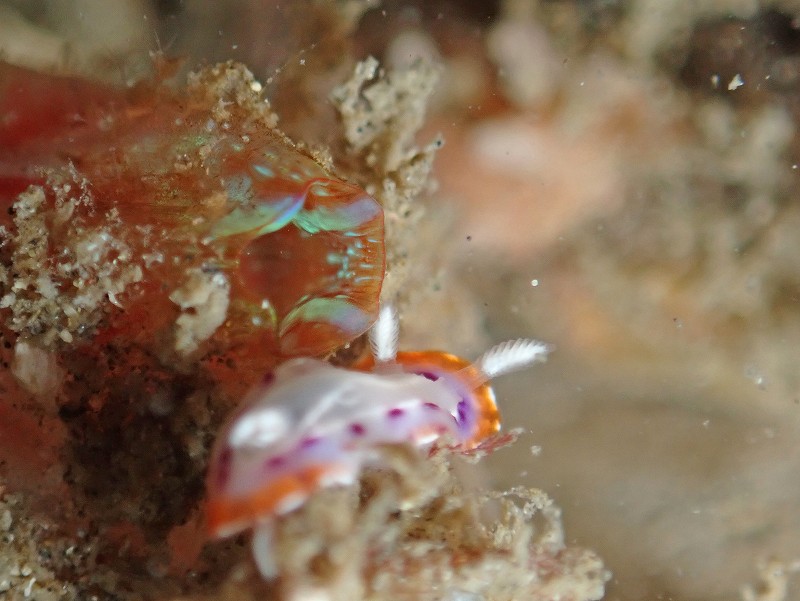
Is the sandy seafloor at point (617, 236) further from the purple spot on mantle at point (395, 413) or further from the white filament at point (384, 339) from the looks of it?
the purple spot on mantle at point (395, 413)

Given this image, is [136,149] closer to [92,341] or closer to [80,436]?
[92,341]

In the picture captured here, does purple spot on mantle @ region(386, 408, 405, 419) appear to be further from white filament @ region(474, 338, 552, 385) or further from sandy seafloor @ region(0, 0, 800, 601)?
sandy seafloor @ region(0, 0, 800, 601)

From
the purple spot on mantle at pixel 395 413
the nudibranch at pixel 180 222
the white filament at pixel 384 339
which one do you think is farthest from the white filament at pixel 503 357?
the purple spot on mantle at pixel 395 413

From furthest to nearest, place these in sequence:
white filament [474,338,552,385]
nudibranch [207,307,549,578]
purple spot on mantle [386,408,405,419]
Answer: white filament [474,338,552,385] < purple spot on mantle [386,408,405,419] < nudibranch [207,307,549,578]

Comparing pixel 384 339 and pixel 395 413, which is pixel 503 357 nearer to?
pixel 384 339

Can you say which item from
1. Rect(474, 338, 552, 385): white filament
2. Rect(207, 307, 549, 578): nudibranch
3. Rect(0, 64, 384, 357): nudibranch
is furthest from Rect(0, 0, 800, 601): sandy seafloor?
Rect(207, 307, 549, 578): nudibranch

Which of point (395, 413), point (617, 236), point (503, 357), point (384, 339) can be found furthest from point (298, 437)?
point (617, 236)
